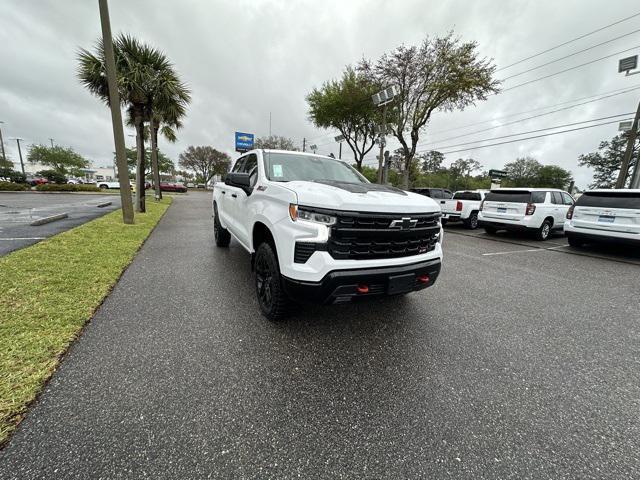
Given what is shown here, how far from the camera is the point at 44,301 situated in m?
3.01

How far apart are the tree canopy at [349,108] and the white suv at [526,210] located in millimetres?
13439

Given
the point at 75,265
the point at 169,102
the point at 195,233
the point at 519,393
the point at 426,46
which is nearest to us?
the point at 519,393

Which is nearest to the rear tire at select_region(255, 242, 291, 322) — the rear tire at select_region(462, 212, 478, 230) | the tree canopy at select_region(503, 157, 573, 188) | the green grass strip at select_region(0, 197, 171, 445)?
the green grass strip at select_region(0, 197, 171, 445)

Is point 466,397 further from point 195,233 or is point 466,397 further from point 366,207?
point 195,233

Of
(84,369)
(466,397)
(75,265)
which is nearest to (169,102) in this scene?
(75,265)

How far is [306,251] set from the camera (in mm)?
2320

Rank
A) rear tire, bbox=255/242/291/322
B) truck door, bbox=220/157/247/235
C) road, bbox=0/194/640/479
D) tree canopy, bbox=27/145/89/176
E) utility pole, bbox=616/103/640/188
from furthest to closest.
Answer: tree canopy, bbox=27/145/89/176
utility pole, bbox=616/103/640/188
truck door, bbox=220/157/247/235
rear tire, bbox=255/242/291/322
road, bbox=0/194/640/479

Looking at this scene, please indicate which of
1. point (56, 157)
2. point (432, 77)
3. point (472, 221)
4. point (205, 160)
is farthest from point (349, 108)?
point (56, 157)

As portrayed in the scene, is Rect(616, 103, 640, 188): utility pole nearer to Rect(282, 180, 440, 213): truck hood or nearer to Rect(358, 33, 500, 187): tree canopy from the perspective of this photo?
Rect(358, 33, 500, 187): tree canopy

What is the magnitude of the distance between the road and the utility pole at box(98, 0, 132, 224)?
6.10 m

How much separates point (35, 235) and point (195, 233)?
3322 mm

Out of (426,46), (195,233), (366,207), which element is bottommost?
(195,233)

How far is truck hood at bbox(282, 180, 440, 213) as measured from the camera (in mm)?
2303

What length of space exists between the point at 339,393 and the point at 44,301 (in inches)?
132
